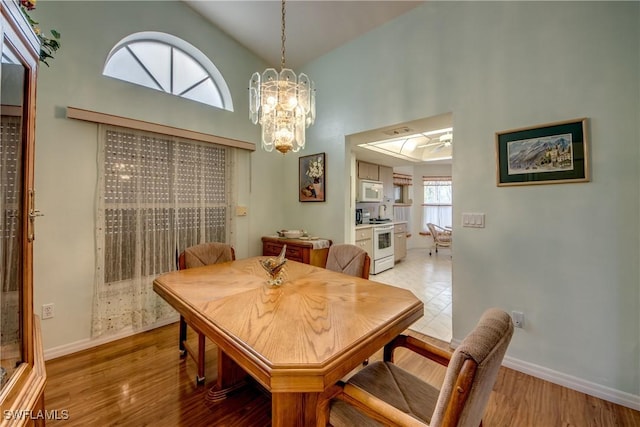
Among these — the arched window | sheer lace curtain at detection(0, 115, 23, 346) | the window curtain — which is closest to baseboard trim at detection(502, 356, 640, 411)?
sheer lace curtain at detection(0, 115, 23, 346)

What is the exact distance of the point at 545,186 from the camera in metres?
1.88

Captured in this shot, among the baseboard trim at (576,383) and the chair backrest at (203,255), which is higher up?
the chair backrest at (203,255)

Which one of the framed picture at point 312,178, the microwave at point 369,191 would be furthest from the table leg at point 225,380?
the microwave at point 369,191

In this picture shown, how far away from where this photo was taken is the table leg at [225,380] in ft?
5.45

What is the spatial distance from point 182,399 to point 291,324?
119cm

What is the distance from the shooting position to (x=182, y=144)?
9.46 feet

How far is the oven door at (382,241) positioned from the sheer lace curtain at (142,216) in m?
2.73

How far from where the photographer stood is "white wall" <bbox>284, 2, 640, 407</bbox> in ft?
5.36

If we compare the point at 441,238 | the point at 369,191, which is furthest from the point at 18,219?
the point at 441,238

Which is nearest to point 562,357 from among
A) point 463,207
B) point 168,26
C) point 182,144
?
point 463,207

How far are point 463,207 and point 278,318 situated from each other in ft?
6.13

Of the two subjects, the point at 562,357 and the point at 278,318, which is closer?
the point at 278,318

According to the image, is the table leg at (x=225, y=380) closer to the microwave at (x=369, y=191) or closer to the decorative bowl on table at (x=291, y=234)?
the decorative bowl on table at (x=291, y=234)

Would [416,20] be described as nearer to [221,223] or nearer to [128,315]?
[221,223]
